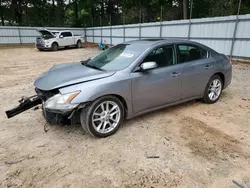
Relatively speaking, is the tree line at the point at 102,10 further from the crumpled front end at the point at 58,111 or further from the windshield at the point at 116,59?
the crumpled front end at the point at 58,111

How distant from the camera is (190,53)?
13.0ft

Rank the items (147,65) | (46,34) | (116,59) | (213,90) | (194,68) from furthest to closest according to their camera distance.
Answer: (46,34) → (213,90) → (194,68) → (116,59) → (147,65)

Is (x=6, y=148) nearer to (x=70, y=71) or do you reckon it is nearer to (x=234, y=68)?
(x=70, y=71)

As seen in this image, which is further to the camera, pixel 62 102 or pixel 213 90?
pixel 213 90

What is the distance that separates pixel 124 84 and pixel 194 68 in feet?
5.22

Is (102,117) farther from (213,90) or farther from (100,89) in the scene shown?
(213,90)

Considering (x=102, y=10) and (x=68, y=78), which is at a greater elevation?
(x=102, y=10)

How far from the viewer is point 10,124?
3545 millimetres

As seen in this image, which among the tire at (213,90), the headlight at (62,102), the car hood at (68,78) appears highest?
the car hood at (68,78)

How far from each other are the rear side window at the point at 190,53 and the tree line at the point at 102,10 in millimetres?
13493

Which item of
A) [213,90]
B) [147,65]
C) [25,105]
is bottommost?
[213,90]

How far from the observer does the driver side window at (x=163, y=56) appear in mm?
3449

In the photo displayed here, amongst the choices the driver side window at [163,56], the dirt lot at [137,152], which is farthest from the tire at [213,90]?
the driver side window at [163,56]

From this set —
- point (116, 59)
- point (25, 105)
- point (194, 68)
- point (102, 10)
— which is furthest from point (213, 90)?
point (102, 10)
